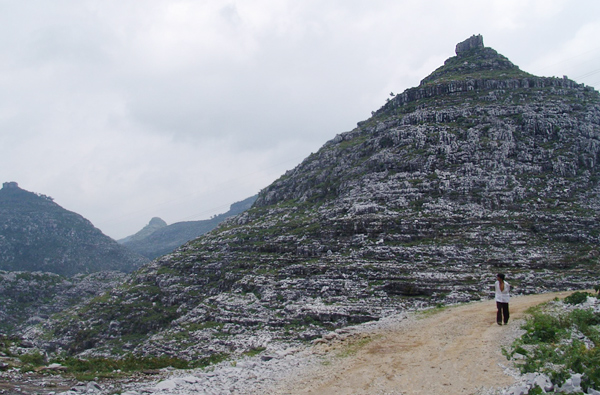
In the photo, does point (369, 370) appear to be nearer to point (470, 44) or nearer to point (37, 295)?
point (37, 295)

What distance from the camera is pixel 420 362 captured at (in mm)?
15969

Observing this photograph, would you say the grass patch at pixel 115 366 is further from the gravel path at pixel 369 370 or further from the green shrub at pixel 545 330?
the green shrub at pixel 545 330

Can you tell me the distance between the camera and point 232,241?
197ft

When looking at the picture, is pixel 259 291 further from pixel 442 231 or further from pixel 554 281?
pixel 554 281

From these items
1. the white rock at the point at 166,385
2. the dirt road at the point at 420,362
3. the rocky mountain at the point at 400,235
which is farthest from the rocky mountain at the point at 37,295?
the dirt road at the point at 420,362

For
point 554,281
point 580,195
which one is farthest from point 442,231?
point 580,195

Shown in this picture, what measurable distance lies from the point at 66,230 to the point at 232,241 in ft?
353

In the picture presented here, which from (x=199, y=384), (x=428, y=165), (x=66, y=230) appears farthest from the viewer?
(x=66, y=230)

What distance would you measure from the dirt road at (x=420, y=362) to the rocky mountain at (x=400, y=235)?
40.5 feet

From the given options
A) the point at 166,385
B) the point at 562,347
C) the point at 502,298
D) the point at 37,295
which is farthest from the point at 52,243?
the point at 562,347

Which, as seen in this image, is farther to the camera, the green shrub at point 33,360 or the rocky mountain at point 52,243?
the rocky mountain at point 52,243

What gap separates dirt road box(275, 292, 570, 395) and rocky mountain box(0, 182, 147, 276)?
438ft

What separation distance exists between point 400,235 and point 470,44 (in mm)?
73421

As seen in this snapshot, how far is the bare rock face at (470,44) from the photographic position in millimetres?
96312
